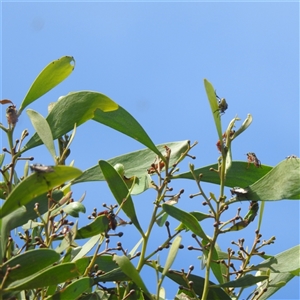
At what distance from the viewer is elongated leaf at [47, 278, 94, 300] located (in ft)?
5.02

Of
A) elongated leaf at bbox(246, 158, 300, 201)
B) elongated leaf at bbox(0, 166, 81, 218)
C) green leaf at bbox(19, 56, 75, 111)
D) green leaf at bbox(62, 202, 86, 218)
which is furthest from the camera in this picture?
green leaf at bbox(19, 56, 75, 111)

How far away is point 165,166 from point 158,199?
0.40ft

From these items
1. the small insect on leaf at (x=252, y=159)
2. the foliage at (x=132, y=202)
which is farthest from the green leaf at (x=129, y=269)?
the small insect on leaf at (x=252, y=159)

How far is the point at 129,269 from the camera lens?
1.50 m

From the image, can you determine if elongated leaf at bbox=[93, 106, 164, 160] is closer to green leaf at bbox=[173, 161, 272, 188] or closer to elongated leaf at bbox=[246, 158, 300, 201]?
green leaf at bbox=[173, 161, 272, 188]

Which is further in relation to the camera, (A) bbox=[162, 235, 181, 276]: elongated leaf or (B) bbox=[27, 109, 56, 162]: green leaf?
(B) bbox=[27, 109, 56, 162]: green leaf

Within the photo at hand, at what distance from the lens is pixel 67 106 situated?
1751 millimetres

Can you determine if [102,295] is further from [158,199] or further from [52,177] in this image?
[52,177]

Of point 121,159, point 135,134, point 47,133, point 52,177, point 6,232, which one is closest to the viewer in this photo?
point 52,177

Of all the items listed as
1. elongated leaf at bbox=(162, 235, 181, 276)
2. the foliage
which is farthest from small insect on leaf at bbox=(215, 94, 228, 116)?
elongated leaf at bbox=(162, 235, 181, 276)

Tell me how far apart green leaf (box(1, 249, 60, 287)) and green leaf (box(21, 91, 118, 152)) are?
0.43m

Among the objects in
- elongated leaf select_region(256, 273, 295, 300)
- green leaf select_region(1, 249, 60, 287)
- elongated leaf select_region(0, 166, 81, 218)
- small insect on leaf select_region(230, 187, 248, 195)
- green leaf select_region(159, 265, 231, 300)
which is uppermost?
elongated leaf select_region(0, 166, 81, 218)

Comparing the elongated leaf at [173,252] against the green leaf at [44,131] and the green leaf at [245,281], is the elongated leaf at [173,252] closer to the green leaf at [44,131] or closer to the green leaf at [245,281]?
the green leaf at [245,281]

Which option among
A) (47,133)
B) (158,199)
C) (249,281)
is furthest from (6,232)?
(249,281)
